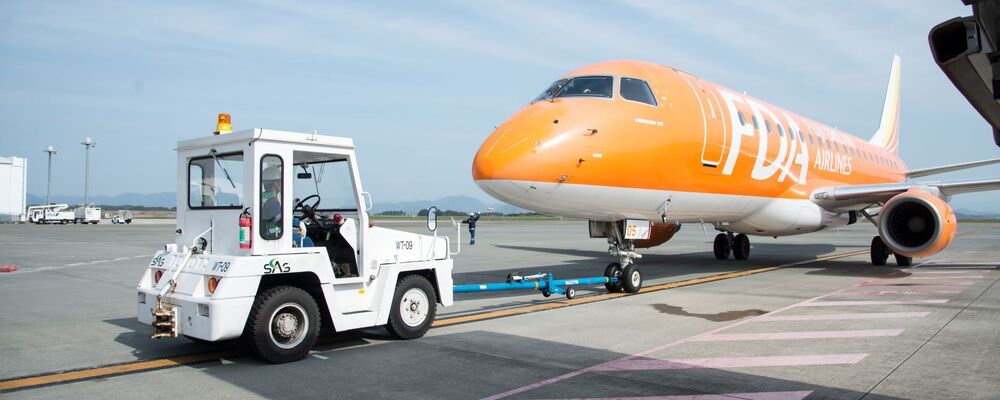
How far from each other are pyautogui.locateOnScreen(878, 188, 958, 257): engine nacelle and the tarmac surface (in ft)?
4.02

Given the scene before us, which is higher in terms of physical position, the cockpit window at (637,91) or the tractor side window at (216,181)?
the cockpit window at (637,91)

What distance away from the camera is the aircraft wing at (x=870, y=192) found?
14773mm

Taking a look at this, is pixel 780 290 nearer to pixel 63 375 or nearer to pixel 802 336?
pixel 802 336

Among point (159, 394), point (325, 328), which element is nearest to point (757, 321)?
point (325, 328)

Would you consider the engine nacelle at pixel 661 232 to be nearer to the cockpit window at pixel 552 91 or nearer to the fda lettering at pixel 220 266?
the cockpit window at pixel 552 91

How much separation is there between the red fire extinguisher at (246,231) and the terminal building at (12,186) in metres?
95.9

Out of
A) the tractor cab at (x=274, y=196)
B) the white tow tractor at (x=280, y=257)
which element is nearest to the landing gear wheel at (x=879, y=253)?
the white tow tractor at (x=280, y=257)

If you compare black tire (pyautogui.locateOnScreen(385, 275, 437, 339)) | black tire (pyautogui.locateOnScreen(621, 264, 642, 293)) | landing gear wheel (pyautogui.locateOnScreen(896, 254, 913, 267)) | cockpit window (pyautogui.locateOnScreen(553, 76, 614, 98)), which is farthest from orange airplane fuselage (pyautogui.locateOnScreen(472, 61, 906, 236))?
landing gear wheel (pyautogui.locateOnScreen(896, 254, 913, 267))

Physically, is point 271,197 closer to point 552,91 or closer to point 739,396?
point 739,396

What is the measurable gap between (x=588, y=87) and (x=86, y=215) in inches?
2586

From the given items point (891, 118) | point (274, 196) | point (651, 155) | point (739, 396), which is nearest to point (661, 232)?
point (651, 155)

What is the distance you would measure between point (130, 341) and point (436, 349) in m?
3.53

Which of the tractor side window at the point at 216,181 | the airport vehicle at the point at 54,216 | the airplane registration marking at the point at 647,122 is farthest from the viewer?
the airport vehicle at the point at 54,216

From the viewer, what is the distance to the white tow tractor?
6.00 m
